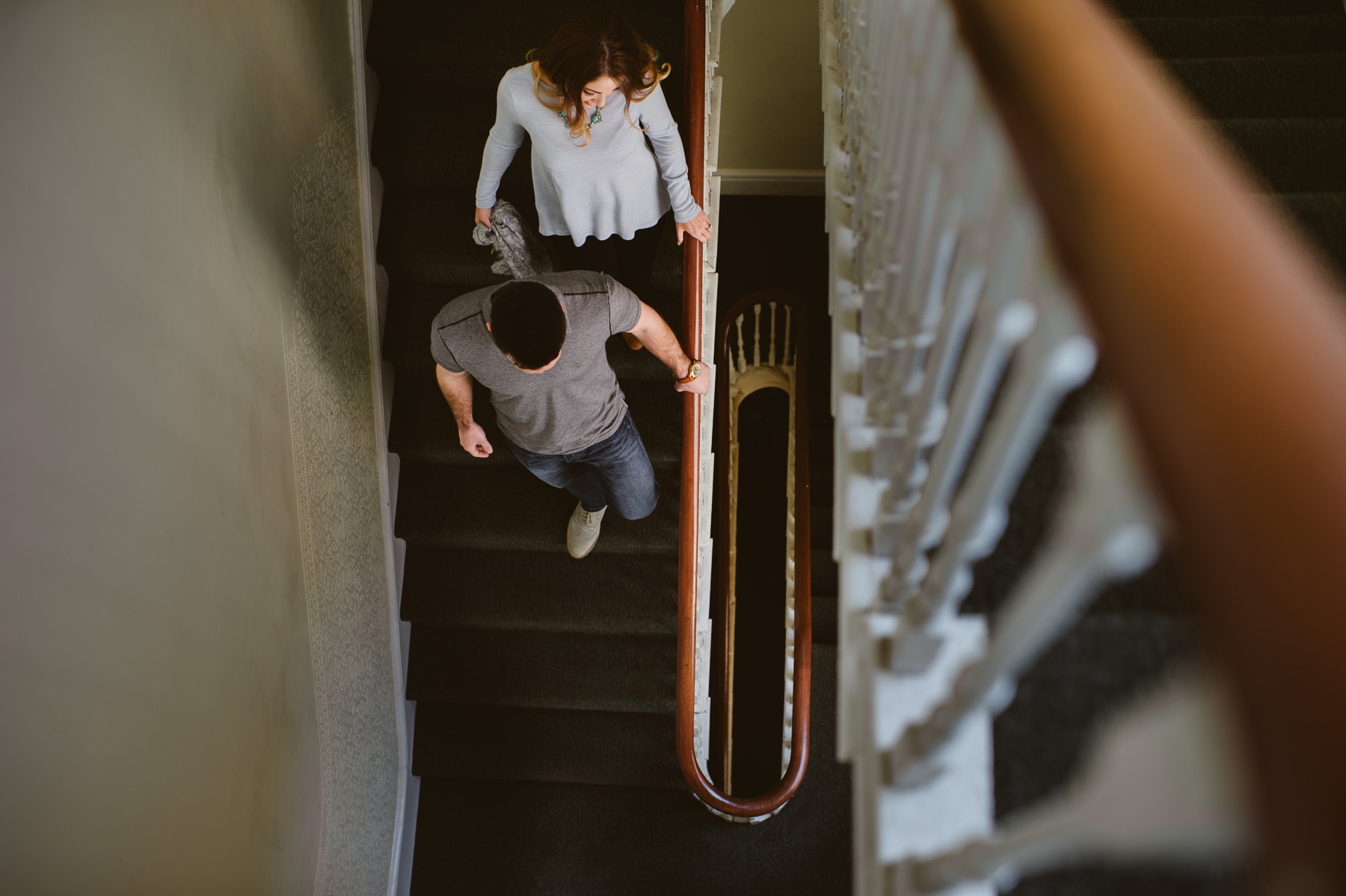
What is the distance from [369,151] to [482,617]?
2038 mm

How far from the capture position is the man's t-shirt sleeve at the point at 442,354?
243 centimetres

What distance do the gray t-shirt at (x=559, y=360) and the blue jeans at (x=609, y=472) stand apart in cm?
20

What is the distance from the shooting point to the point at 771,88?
207 inches

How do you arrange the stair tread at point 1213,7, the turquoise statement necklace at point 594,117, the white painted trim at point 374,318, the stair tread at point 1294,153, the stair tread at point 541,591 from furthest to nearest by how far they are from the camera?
1. the stair tread at point 541,591
2. the white painted trim at point 374,318
3. the stair tread at point 1213,7
4. the turquoise statement necklace at point 594,117
5. the stair tread at point 1294,153

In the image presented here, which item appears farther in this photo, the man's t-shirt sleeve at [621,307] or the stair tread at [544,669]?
the stair tread at [544,669]

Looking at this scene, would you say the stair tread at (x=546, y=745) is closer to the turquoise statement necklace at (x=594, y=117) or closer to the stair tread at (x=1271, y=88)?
the turquoise statement necklace at (x=594, y=117)

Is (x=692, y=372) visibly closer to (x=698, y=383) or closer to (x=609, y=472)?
(x=698, y=383)

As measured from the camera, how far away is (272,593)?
259 centimetres

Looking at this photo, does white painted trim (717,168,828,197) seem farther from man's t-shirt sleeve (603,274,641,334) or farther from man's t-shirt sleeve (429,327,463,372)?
man's t-shirt sleeve (429,327,463,372)

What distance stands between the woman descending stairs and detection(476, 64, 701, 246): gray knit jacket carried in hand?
0.55 metres

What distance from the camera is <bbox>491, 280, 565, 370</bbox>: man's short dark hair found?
2127 millimetres

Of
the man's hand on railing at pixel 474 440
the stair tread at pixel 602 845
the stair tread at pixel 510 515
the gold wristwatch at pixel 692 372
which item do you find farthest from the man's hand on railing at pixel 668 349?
the stair tread at pixel 602 845

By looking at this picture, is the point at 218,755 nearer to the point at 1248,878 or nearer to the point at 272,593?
the point at 272,593

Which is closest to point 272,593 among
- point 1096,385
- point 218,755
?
point 218,755
